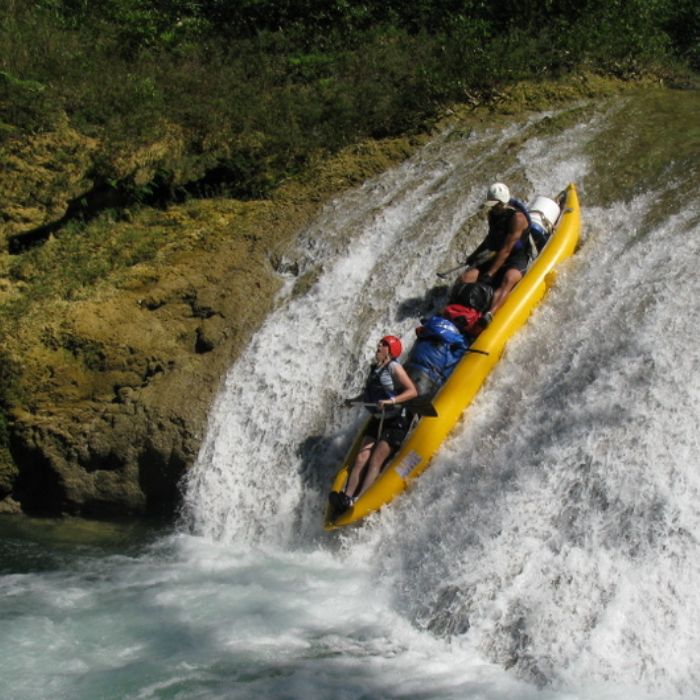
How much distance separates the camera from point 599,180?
32.3ft

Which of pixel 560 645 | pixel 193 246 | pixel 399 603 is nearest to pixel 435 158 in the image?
pixel 193 246

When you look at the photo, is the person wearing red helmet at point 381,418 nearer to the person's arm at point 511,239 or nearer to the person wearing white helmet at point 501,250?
the person wearing white helmet at point 501,250

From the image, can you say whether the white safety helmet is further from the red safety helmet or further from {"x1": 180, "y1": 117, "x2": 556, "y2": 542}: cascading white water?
the red safety helmet

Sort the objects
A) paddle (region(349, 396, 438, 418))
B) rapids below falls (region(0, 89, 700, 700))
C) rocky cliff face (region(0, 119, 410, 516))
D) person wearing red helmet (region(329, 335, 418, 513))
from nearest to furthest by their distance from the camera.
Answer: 1. rapids below falls (region(0, 89, 700, 700))
2. paddle (region(349, 396, 438, 418))
3. person wearing red helmet (region(329, 335, 418, 513))
4. rocky cliff face (region(0, 119, 410, 516))

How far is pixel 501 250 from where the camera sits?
859 centimetres

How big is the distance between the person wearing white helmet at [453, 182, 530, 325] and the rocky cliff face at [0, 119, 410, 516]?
2.46 m

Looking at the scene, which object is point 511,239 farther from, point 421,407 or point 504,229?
point 421,407

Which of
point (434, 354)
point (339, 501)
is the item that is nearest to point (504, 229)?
point (434, 354)

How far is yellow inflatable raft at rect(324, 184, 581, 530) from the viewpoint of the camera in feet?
24.1

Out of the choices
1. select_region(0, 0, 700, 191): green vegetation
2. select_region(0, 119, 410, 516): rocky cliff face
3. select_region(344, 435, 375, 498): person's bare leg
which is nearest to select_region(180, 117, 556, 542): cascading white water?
select_region(0, 119, 410, 516): rocky cliff face

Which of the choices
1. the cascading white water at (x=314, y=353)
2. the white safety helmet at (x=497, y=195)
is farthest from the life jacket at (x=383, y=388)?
the white safety helmet at (x=497, y=195)

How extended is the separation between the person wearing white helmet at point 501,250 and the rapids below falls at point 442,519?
0.43 meters

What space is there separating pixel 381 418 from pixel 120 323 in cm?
362

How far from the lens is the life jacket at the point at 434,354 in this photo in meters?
7.81
